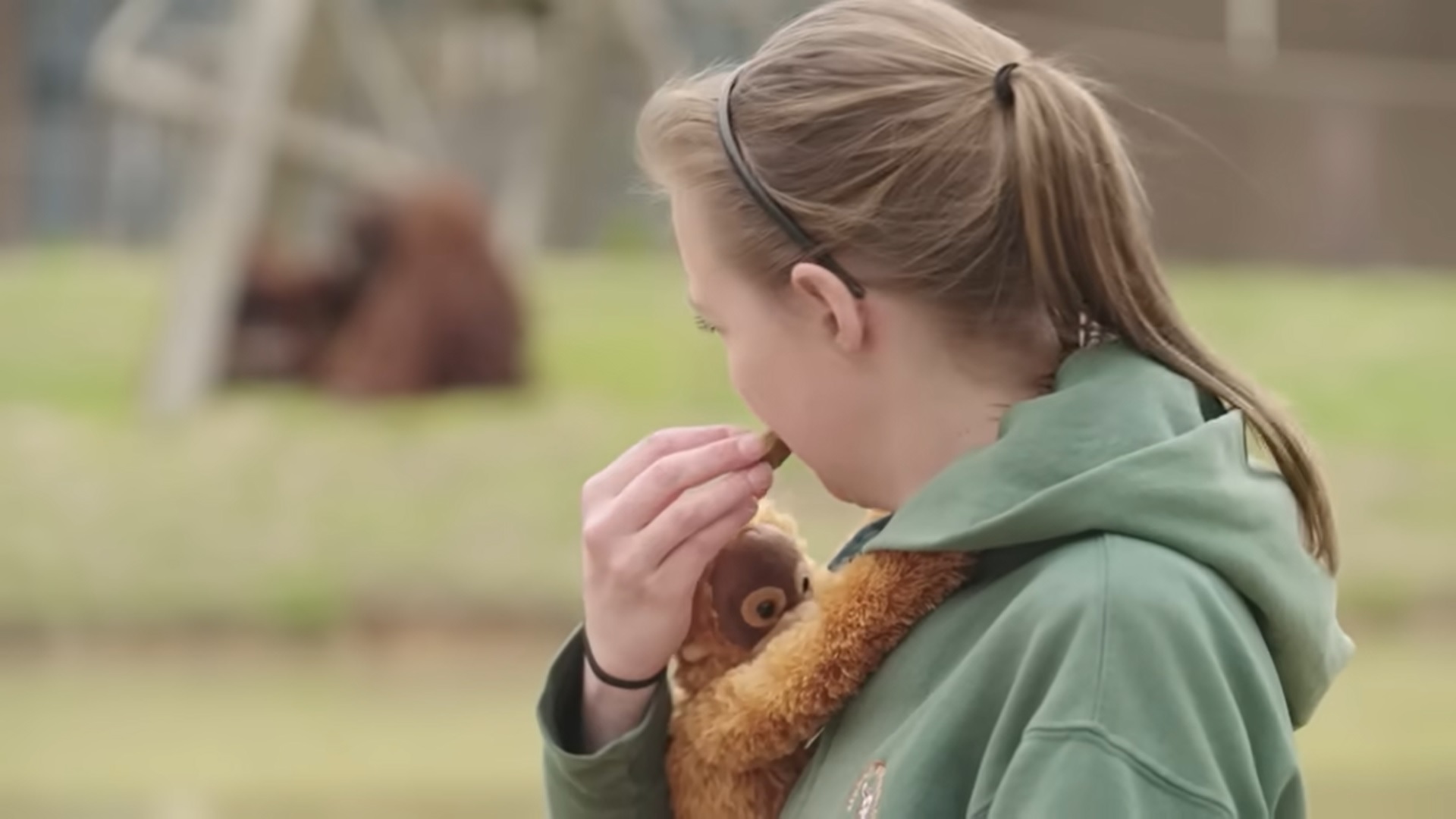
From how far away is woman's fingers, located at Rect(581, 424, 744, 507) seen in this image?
910 millimetres

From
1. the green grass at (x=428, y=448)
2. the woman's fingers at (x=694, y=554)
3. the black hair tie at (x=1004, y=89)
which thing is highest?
the black hair tie at (x=1004, y=89)

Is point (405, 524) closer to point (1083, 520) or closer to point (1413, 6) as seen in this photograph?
point (1413, 6)

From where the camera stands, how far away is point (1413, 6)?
4062mm

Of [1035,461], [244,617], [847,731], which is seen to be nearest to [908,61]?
[1035,461]

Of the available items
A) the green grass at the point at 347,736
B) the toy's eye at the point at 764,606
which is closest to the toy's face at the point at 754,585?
the toy's eye at the point at 764,606

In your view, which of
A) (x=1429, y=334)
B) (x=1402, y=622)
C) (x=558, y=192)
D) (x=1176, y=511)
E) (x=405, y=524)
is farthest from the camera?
(x=558, y=192)

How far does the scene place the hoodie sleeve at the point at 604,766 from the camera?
3.09ft

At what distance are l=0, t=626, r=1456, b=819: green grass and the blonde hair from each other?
7.28 ft

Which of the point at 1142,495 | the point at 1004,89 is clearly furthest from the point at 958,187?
the point at 1142,495

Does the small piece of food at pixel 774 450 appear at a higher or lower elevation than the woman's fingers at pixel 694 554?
higher

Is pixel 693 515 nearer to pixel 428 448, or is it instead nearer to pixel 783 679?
pixel 783 679

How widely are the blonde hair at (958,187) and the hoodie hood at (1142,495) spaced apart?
0.02 m

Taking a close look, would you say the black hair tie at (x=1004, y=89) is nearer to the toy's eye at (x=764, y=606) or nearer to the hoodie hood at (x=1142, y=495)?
the hoodie hood at (x=1142, y=495)

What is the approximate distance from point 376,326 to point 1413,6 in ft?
7.73
